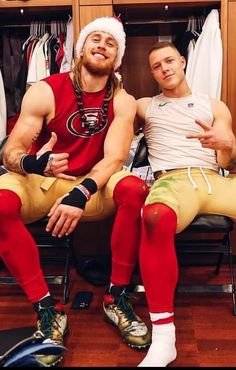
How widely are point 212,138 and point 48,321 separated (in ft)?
3.33

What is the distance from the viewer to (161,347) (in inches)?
66.9

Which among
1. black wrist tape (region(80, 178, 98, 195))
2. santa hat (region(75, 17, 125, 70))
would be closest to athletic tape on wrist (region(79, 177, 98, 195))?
black wrist tape (region(80, 178, 98, 195))

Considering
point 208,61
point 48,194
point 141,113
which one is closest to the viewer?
point 48,194

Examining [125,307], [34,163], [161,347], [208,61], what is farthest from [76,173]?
[208,61]

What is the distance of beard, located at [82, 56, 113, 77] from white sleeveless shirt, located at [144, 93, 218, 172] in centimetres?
→ 30

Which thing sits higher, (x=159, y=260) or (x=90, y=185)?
(x=90, y=185)

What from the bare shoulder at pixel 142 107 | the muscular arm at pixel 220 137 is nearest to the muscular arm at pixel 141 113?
the bare shoulder at pixel 142 107

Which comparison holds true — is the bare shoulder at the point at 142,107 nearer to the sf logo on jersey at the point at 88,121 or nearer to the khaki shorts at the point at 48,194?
the sf logo on jersey at the point at 88,121

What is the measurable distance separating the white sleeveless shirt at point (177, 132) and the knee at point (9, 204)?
0.72 m

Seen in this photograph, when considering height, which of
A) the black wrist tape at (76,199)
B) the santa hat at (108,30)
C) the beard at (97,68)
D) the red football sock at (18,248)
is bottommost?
the red football sock at (18,248)

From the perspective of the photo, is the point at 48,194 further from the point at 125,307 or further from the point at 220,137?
the point at 220,137

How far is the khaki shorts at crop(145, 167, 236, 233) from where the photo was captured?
189 cm

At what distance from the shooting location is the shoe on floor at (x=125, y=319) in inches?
73.2

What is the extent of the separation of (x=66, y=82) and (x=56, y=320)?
1.12 m
